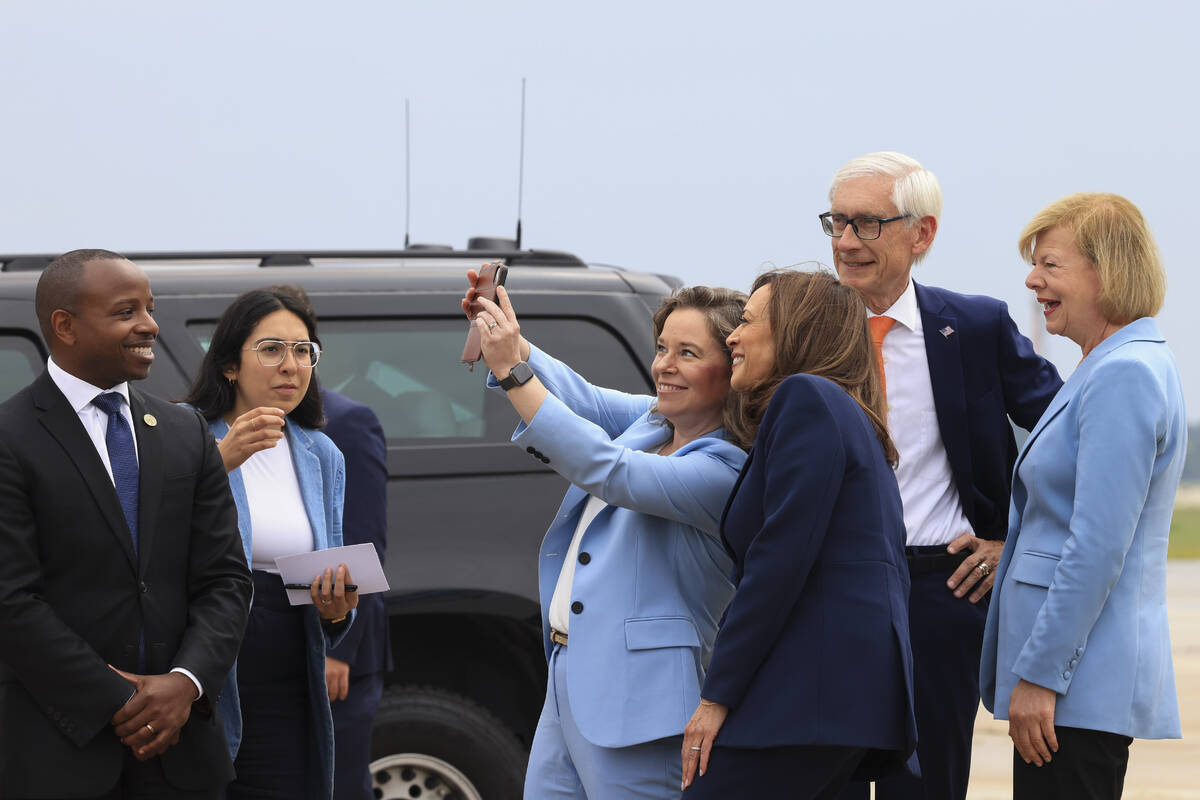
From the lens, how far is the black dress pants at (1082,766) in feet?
10.5

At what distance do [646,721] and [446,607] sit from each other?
162cm

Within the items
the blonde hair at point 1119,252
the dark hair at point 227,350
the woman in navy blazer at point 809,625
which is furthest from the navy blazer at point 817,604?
the dark hair at point 227,350

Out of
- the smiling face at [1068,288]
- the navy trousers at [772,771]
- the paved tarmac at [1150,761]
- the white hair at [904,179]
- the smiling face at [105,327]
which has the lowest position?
the paved tarmac at [1150,761]

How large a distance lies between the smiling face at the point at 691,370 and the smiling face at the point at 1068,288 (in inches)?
29.3

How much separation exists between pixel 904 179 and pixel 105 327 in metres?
2.02

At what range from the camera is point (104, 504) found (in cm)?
306

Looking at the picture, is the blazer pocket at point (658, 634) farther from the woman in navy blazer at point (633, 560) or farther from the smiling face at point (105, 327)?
the smiling face at point (105, 327)

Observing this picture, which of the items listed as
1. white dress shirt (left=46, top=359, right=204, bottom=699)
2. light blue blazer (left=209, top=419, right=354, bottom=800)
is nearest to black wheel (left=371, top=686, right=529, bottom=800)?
light blue blazer (left=209, top=419, right=354, bottom=800)

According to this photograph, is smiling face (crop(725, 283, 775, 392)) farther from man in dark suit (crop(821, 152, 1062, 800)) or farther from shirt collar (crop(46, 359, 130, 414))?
shirt collar (crop(46, 359, 130, 414))

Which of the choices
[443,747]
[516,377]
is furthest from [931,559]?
[443,747]

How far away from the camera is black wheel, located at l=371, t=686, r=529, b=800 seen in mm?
4762

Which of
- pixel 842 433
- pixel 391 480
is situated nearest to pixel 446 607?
pixel 391 480

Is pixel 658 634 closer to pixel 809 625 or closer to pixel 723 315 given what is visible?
pixel 809 625

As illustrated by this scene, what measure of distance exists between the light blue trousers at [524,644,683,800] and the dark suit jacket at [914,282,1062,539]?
3.77ft
